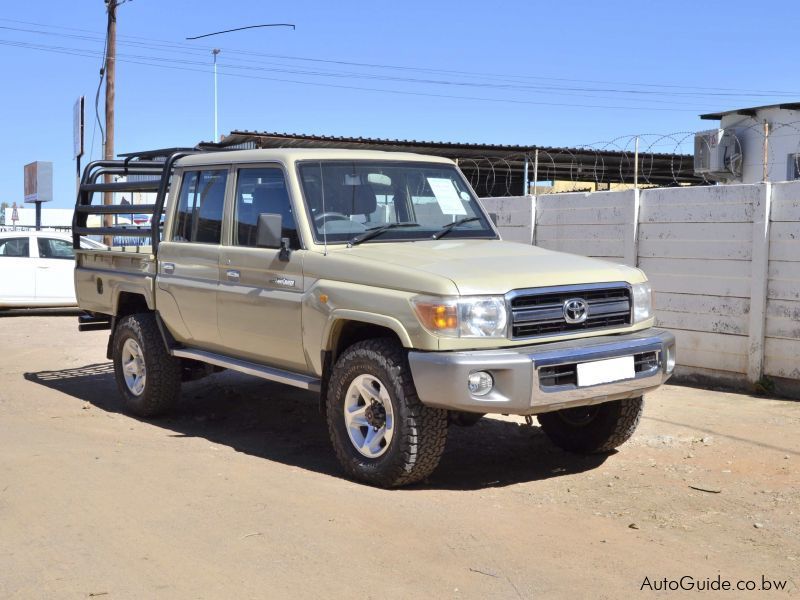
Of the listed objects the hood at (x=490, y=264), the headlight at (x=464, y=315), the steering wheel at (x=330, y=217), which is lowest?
the headlight at (x=464, y=315)

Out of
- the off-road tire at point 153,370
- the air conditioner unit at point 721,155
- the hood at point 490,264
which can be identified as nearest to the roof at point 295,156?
the hood at point 490,264

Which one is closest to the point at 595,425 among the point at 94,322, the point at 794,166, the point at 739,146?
the point at 94,322

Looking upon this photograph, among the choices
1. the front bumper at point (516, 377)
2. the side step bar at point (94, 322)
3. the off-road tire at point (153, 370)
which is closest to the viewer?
the front bumper at point (516, 377)

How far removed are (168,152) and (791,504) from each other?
557 centimetres

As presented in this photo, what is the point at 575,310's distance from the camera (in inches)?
223

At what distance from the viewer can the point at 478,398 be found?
5293mm

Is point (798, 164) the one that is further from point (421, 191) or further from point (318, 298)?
point (318, 298)

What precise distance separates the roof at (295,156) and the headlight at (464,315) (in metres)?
1.72

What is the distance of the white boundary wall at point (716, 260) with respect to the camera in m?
8.62

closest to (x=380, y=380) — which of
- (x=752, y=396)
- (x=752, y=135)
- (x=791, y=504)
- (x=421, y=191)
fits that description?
(x=421, y=191)

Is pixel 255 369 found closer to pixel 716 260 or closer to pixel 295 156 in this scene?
pixel 295 156

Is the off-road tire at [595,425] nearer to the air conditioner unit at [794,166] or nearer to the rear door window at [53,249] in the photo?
the rear door window at [53,249]

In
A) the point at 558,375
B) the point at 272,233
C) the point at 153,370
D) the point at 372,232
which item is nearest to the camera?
the point at 558,375

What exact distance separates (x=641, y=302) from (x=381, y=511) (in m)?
2.13
